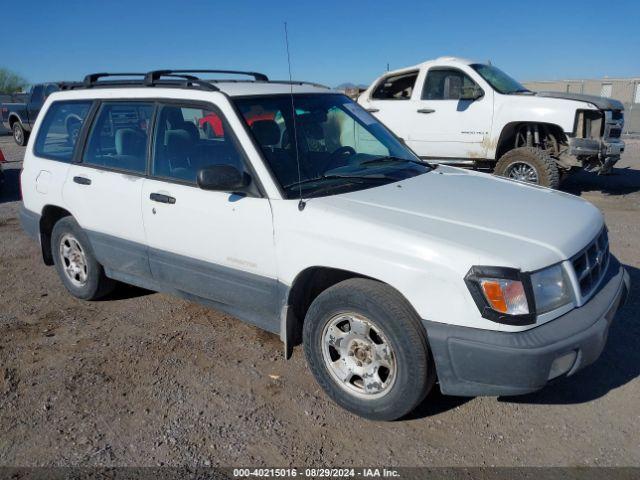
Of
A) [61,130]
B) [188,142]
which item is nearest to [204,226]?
[188,142]

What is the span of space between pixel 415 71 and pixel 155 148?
6.75 metres

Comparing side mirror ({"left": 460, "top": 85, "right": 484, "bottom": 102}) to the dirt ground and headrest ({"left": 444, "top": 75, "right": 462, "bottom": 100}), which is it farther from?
the dirt ground

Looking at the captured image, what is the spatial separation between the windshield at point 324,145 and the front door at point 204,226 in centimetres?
22

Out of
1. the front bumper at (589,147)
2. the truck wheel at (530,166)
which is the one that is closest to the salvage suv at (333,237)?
the truck wheel at (530,166)

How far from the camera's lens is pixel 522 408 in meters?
3.23

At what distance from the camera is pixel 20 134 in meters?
19.8

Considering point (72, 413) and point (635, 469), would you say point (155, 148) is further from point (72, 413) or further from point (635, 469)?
point (635, 469)

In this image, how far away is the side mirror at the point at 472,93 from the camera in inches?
356

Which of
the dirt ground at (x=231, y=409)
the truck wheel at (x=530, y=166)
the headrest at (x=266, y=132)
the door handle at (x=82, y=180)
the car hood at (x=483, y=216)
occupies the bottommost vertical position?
the dirt ground at (x=231, y=409)

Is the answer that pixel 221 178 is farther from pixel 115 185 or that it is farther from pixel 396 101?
pixel 396 101

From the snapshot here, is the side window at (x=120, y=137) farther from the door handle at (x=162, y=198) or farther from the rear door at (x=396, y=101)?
the rear door at (x=396, y=101)

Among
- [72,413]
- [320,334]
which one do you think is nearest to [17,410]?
[72,413]

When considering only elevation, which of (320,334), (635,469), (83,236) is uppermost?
(83,236)

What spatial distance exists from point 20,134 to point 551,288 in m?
Result: 21.2
